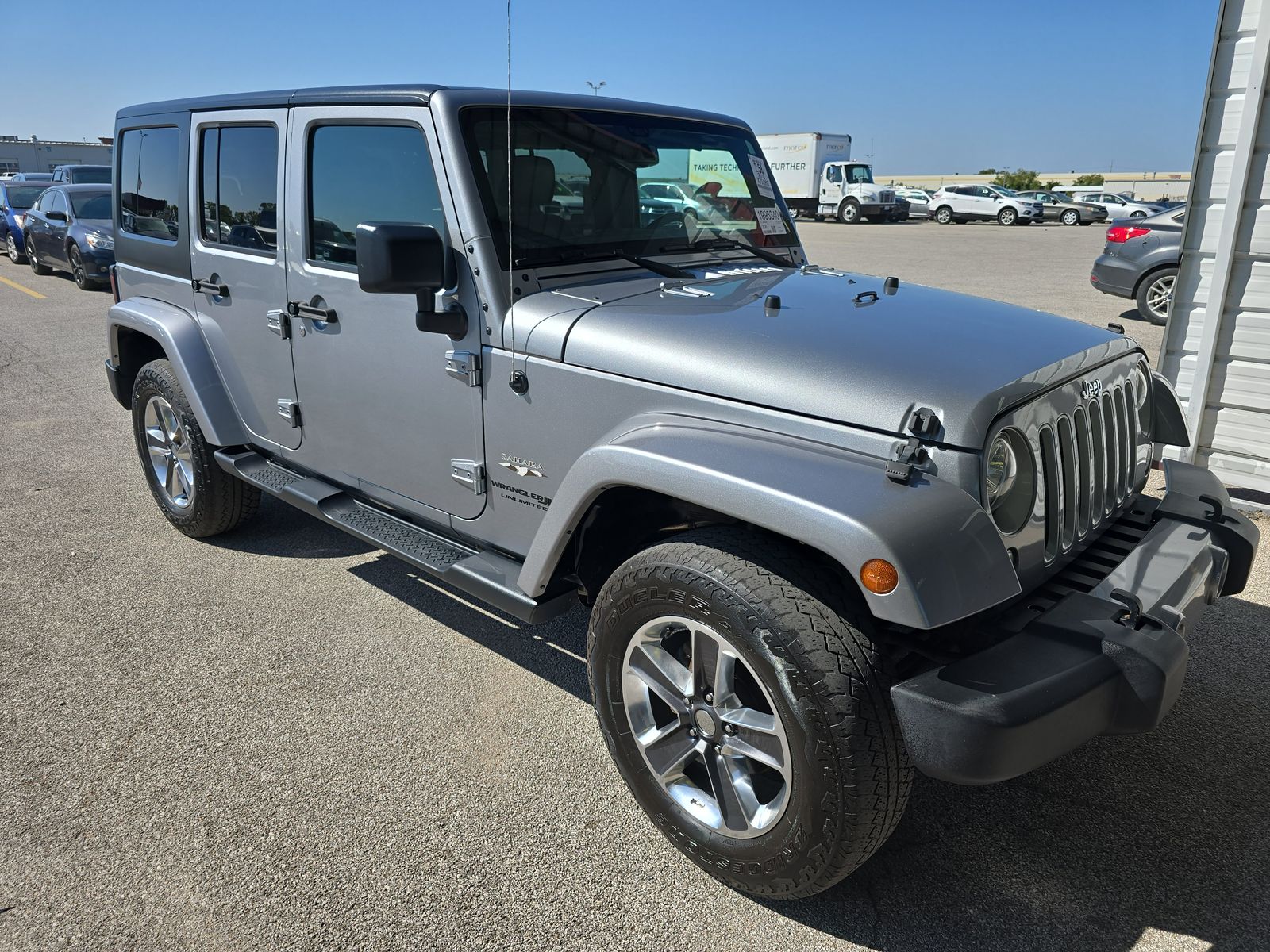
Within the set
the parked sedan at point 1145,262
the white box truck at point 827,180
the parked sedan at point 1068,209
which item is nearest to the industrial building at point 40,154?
the white box truck at point 827,180

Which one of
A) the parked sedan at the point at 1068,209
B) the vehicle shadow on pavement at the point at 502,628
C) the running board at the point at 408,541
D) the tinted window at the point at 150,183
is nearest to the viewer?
the running board at the point at 408,541

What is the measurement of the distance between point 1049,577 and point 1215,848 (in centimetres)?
91

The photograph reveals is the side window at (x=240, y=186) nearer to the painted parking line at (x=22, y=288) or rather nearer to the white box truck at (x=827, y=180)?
the painted parking line at (x=22, y=288)

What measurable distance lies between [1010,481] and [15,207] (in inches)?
841

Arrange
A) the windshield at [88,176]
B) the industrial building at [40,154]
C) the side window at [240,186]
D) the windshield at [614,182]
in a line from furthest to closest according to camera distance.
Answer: the industrial building at [40,154]
the windshield at [88,176]
the side window at [240,186]
the windshield at [614,182]

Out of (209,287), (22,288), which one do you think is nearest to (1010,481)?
(209,287)

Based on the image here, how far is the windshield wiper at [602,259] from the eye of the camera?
3051mm

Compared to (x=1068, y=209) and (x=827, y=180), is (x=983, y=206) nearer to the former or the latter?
(x=1068, y=209)

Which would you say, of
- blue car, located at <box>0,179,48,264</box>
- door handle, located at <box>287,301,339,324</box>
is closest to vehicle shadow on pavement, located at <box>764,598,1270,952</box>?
door handle, located at <box>287,301,339,324</box>

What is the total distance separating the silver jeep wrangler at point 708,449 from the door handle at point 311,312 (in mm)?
16

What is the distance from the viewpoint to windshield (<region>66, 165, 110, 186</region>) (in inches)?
604

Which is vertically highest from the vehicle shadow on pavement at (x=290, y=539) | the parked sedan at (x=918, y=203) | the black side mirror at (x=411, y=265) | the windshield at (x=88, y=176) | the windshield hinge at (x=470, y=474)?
the parked sedan at (x=918, y=203)

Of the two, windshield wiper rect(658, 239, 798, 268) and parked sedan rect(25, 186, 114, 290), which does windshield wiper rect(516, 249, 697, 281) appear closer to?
windshield wiper rect(658, 239, 798, 268)

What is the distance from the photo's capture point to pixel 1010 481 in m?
2.33
